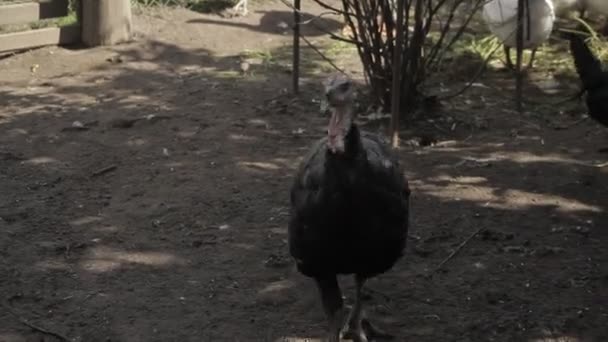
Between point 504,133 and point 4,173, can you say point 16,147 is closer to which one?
point 4,173

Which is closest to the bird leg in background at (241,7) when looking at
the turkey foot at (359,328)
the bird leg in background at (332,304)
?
the turkey foot at (359,328)

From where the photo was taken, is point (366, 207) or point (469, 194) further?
point (469, 194)

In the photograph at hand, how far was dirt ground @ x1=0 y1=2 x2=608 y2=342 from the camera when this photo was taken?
Result: 4.19 metres

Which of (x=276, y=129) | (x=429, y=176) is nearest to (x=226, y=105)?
(x=276, y=129)

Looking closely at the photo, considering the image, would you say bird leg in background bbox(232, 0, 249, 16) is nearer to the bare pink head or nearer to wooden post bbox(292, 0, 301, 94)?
wooden post bbox(292, 0, 301, 94)

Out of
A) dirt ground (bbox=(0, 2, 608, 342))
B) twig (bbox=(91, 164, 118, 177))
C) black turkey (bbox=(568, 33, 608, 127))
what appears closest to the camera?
dirt ground (bbox=(0, 2, 608, 342))

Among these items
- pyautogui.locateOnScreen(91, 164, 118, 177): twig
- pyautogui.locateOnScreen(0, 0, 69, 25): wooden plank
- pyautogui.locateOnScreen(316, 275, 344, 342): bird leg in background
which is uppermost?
pyautogui.locateOnScreen(0, 0, 69, 25): wooden plank

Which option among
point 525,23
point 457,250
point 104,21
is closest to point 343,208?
point 457,250

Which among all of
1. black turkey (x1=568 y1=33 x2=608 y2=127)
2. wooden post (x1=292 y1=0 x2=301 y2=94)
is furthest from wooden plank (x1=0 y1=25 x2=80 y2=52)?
black turkey (x1=568 y1=33 x2=608 y2=127)

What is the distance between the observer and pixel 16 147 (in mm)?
6363

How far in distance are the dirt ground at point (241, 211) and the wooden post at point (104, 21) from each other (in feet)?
1.44

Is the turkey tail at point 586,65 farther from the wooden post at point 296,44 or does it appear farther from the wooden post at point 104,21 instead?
the wooden post at point 104,21

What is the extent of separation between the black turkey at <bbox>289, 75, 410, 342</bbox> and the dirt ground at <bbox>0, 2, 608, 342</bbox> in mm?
536

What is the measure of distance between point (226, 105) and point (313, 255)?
3.68 meters
